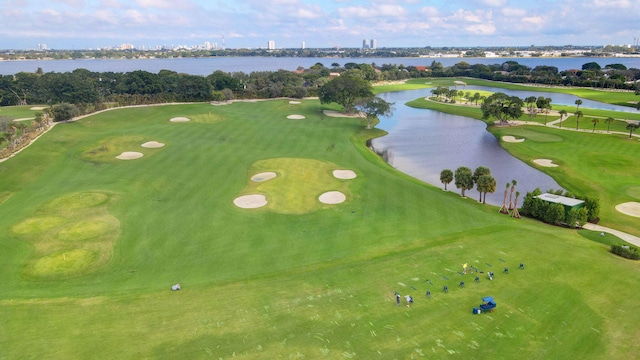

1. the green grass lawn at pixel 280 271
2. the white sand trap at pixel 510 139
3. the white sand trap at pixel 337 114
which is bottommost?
the green grass lawn at pixel 280 271

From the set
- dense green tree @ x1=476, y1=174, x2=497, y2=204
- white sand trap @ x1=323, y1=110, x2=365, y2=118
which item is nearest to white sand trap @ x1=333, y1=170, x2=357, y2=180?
dense green tree @ x1=476, y1=174, x2=497, y2=204

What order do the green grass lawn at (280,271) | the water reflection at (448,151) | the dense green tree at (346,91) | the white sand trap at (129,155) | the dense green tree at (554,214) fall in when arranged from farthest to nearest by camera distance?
1. the dense green tree at (346,91)
2. the white sand trap at (129,155)
3. the water reflection at (448,151)
4. the dense green tree at (554,214)
5. the green grass lawn at (280,271)

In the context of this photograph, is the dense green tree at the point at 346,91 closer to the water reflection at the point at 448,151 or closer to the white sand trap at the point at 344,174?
the water reflection at the point at 448,151

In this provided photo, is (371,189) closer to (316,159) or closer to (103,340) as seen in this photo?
(316,159)

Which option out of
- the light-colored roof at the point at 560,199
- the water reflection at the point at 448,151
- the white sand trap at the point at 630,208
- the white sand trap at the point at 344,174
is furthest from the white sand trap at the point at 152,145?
the white sand trap at the point at 630,208

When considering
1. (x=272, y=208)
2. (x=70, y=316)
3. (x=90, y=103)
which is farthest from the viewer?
(x=90, y=103)

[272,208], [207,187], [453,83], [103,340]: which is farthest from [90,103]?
[453,83]

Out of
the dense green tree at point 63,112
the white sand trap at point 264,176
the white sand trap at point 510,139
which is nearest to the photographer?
the white sand trap at point 264,176

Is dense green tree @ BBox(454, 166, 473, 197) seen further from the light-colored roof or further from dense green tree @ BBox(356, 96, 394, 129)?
dense green tree @ BBox(356, 96, 394, 129)

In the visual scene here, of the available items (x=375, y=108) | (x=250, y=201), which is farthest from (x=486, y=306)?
(x=375, y=108)
